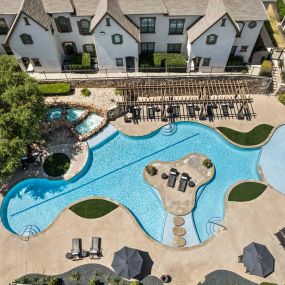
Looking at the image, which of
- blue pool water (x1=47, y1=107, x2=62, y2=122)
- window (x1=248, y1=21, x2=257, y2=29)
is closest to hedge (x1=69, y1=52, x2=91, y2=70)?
blue pool water (x1=47, y1=107, x2=62, y2=122)

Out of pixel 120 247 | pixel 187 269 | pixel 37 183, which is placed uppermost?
pixel 37 183

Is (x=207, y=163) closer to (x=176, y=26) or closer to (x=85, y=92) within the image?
(x=176, y=26)

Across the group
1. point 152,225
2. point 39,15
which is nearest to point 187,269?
point 152,225

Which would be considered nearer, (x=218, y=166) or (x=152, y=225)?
(x=152, y=225)

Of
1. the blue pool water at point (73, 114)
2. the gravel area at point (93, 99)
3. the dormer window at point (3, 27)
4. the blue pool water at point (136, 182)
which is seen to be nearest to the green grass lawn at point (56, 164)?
the blue pool water at point (136, 182)

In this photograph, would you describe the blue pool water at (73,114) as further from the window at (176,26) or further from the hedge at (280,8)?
the hedge at (280,8)

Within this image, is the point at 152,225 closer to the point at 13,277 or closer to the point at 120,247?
the point at 120,247
